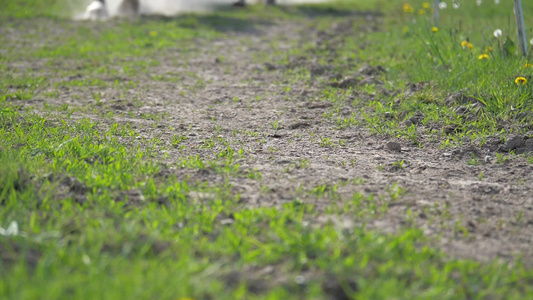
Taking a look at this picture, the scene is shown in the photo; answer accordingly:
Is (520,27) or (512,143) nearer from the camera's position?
(512,143)

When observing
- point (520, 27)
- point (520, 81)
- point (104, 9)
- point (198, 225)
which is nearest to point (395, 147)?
point (520, 81)

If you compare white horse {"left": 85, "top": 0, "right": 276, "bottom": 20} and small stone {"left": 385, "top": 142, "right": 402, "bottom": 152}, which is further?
white horse {"left": 85, "top": 0, "right": 276, "bottom": 20}

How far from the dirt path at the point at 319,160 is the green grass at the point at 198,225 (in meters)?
0.07

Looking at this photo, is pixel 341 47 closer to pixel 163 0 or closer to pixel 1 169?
pixel 1 169

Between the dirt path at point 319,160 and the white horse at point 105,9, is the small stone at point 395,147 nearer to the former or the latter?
the dirt path at point 319,160

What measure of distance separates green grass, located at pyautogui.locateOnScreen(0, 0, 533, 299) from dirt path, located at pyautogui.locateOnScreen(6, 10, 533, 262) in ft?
0.24

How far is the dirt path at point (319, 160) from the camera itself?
2902 mm

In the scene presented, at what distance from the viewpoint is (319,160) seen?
3861mm

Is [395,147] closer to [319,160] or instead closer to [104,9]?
[319,160]

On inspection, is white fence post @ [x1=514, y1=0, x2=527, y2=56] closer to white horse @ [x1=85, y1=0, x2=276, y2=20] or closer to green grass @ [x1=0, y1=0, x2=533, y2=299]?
green grass @ [x1=0, y1=0, x2=533, y2=299]

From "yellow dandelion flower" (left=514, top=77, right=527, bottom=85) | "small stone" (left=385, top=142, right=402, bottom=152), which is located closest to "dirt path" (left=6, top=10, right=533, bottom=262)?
"small stone" (left=385, top=142, right=402, bottom=152)

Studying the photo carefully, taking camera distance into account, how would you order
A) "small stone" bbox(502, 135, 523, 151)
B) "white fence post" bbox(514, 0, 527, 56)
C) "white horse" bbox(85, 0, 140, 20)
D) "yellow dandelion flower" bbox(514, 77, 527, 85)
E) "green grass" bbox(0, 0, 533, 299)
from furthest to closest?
"white horse" bbox(85, 0, 140, 20) < "white fence post" bbox(514, 0, 527, 56) < "yellow dandelion flower" bbox(514, 77, 527, 85) < "small stone" bbox(502, 135, 523, 151) < "green grass" bbox(0, 0, 533, 299)

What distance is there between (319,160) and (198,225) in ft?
4.46

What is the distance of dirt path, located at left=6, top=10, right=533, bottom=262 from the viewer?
2.90 m
